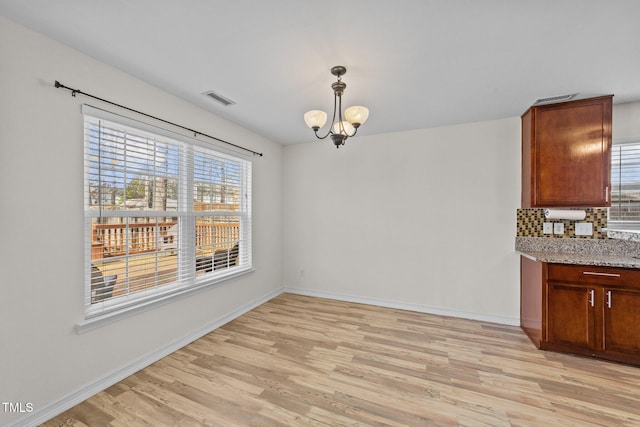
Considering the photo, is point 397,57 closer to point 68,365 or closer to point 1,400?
point 68,365

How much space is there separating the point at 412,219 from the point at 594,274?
183 centimetres

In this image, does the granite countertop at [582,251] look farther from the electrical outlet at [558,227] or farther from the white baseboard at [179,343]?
the white baseboard at [179,343]

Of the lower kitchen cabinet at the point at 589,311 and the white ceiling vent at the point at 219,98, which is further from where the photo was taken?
the white ceiling vent at the point at 219,98

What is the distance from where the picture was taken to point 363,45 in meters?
1.82

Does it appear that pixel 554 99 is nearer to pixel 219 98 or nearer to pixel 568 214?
pixel 568 214

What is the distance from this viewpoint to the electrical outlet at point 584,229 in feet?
9.32

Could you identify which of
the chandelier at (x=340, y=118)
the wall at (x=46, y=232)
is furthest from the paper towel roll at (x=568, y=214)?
the wall at (x=46, y=232)

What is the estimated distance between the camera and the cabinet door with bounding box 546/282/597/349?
2.40m

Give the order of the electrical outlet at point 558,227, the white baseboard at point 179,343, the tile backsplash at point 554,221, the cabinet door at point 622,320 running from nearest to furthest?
the white baseboard at point 179,343 → the cabinet door at point 622,320 → the tile backsplash at point 554,221 → the electrical outlet at point 558,227

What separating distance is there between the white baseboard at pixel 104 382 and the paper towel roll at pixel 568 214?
4.00m

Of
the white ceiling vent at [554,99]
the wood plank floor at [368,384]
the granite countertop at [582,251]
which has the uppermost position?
the white ceiling vent at [554,99]

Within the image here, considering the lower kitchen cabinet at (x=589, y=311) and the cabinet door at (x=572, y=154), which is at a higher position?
the cabinet door at (x=572, y=154)

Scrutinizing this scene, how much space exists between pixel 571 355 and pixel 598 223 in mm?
1449

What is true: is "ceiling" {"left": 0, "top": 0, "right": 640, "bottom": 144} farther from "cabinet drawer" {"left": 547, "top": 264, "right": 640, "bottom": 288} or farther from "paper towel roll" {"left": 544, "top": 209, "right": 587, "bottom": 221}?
"cabinet drawer" {"left": 547, "top": 264, "right": 640, "bottom": 288}
